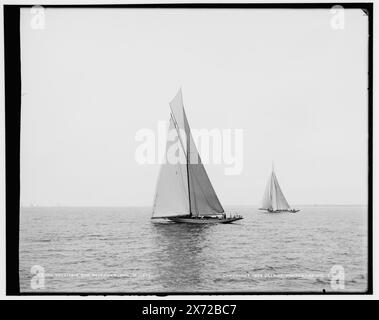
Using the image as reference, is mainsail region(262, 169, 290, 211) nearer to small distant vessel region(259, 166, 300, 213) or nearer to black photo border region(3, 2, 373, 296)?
small distant vessel region(259, 166, 300, 213)

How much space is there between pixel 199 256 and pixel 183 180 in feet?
2.75

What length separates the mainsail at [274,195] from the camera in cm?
438

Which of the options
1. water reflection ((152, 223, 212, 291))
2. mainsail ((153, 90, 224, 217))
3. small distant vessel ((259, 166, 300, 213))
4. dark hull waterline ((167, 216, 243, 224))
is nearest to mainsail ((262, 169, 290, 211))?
small distant vessel ((259, 166, 300, 213))

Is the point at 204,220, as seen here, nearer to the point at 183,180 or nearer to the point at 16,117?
the point at 183,180

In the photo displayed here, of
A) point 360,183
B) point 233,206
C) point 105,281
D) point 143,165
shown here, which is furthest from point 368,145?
point 105,281

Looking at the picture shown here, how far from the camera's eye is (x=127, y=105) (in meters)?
4.61

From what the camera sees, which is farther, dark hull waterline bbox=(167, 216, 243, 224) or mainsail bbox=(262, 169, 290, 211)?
dark hull waterline bbox=(167, 216, 243, 224)

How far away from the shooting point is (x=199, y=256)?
15.3ft

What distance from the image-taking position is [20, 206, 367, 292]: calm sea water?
14.7 feet

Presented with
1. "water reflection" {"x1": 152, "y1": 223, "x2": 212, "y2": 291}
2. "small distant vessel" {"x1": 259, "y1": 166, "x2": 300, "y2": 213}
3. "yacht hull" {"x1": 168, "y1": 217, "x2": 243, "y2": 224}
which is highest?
"small distant vessel" {"x1": 259, "y1": 166, "x2": 300, "y2": 213}

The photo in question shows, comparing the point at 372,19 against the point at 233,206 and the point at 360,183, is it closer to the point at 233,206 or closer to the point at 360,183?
the point at 360,183

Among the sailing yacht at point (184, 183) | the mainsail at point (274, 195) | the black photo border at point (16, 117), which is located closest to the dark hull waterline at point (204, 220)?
the sailing yacht at point (184, 183)

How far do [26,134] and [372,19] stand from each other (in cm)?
339

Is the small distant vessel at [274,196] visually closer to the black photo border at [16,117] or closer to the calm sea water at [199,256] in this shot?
the calm sea water at [199,256]
